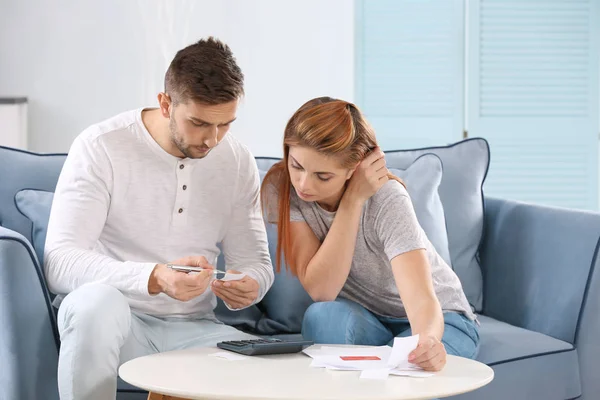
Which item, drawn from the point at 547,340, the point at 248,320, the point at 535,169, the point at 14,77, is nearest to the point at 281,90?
the point at 14,77

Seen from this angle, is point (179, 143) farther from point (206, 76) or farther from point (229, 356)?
point (229, 356)

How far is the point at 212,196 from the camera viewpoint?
1921 millimetres

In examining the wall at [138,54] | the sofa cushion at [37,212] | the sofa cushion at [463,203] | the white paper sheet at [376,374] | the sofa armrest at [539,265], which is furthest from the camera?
the wall at [138,54]

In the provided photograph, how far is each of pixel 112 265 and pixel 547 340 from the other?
1.07 m

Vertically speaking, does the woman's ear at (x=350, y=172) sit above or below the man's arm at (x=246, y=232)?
above

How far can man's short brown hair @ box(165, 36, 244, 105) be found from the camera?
174 centimetres

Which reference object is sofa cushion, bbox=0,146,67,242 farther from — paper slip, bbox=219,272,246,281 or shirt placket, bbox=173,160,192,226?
paper slip, bbox=219,272,246,281

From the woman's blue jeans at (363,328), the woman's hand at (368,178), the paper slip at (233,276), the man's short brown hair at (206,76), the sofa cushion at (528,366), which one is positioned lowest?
the sofa cushion at (528,366)

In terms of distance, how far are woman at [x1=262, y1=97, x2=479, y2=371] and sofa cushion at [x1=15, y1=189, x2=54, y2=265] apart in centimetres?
54

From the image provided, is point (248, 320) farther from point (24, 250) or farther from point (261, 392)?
point (261, 392)

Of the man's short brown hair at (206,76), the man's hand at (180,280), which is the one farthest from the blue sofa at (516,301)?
the man's short brown hair at (206,76)

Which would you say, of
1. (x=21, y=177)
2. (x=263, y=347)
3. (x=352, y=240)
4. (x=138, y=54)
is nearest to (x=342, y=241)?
(x=352, y=240)

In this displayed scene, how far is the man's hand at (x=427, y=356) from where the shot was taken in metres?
1.43

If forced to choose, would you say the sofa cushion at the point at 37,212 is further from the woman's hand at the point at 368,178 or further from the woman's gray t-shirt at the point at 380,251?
the woman's hand at the point at 368,178
